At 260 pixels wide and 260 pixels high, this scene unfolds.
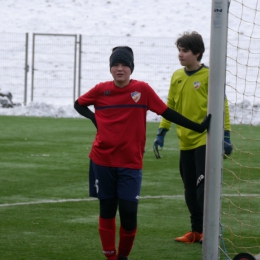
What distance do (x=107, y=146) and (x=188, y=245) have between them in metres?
1.55

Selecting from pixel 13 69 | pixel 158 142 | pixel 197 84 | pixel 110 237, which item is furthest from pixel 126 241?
pixel 13 69

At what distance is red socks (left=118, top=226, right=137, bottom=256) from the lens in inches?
240

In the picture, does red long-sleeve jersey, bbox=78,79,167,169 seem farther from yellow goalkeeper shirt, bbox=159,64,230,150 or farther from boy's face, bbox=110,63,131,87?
yellow goalkeeper shirt, bbox=159,64,230,150

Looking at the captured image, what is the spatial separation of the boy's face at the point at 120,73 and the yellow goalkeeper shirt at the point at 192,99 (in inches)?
40.5

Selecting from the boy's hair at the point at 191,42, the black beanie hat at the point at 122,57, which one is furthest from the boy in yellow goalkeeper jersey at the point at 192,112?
the black beanie hat at the point at 122,57

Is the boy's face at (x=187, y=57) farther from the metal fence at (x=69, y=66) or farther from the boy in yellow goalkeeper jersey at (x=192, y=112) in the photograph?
the metal fence at (x=69, y=66)

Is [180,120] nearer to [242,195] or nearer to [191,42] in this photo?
[191,42]

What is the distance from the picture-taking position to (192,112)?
684 cm

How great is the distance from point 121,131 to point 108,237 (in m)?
0.82

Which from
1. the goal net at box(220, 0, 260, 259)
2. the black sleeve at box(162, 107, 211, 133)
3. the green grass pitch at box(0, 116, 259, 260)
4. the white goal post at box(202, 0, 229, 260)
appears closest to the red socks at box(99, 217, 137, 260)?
the green grass pitch at box(0, 116, 259, 260)

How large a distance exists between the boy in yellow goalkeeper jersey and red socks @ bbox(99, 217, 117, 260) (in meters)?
0.97

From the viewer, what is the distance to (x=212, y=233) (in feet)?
19.1

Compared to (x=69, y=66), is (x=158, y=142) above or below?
below

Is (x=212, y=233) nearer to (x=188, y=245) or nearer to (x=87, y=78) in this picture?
(x=188, y=245)
